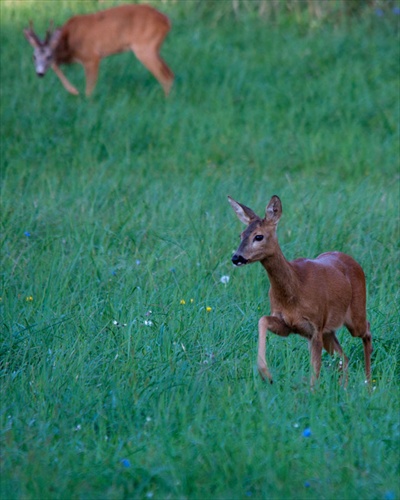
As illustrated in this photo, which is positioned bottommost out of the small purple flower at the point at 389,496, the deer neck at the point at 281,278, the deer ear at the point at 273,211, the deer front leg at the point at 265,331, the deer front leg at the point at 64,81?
the deer front leg at the point at 64,81

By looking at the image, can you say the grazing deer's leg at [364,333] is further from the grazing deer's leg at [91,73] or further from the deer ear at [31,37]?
the deer ear at [31,37]

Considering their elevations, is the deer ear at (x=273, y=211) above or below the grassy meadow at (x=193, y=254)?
above

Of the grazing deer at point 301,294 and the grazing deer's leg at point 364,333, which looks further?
the grazing deer's leg at point 364,333

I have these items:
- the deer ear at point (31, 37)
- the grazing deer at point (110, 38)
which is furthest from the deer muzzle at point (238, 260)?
the deer ear at point (31, 37)

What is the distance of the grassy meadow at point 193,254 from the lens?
4160 millimetres

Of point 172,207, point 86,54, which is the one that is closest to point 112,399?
point 172,207

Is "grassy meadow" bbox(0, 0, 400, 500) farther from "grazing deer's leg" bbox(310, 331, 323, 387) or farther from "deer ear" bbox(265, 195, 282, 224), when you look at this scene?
"deer ear" bbox(265, 195, 282, 224)

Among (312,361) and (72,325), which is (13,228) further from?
(312,361)

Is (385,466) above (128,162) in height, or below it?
above

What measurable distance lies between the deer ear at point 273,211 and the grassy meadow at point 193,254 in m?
0.76

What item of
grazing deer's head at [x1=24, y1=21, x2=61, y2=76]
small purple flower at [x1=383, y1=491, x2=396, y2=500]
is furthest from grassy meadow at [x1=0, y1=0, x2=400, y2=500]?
grazing deer's head at [x1=24, y1=21, x2=61, y2=76]

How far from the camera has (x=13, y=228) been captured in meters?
8.17

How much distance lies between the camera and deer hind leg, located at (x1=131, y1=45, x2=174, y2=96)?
13961 millimetres

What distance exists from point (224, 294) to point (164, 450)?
2531 millimetres
